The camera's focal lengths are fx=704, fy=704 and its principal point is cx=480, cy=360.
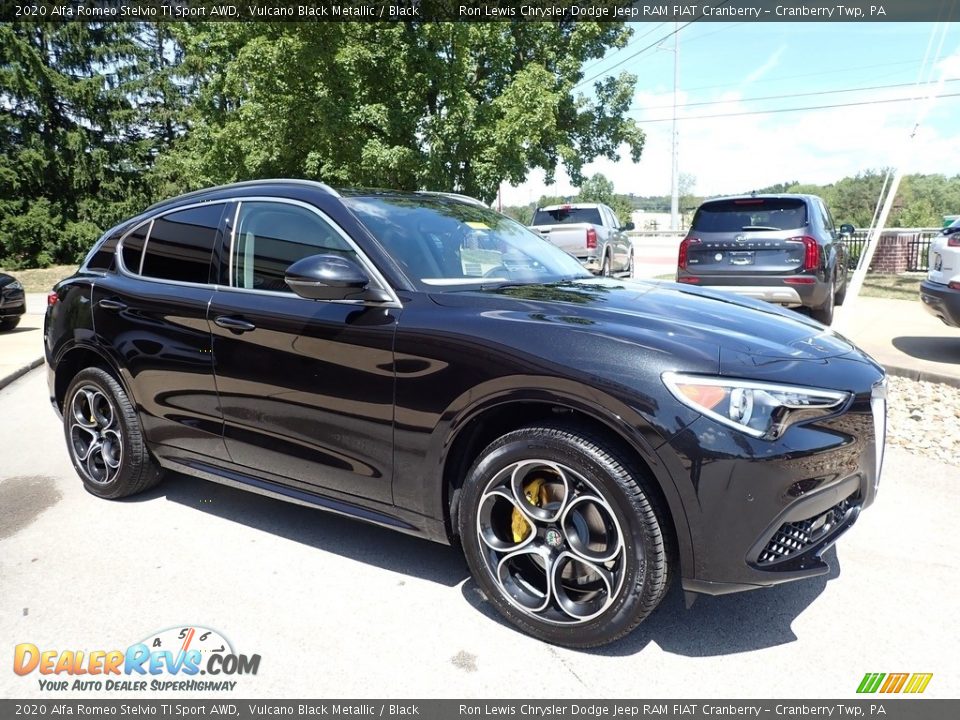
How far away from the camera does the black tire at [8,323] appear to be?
39.1 ft

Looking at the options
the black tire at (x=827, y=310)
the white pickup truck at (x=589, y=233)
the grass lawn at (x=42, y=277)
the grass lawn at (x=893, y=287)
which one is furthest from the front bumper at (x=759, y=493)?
the grass lawn at (x=42, y=277)

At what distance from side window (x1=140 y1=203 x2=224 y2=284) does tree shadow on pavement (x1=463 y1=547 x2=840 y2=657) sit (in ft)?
7.08

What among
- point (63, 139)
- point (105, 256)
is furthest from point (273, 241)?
point (63, 139)

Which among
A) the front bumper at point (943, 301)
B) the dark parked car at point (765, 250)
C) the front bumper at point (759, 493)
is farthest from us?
the dark parked car at point (765, 250)

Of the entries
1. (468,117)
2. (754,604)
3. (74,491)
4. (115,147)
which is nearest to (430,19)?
(468,117)

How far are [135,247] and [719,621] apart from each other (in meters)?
3.69

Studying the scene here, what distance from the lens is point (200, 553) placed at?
3.51m

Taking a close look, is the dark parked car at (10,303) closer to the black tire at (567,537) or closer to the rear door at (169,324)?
the rear door at (169,324)

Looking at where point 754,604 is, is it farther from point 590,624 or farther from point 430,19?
point 430,19

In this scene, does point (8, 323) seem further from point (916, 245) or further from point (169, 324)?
point (916, 245)

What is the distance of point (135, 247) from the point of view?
4145mm

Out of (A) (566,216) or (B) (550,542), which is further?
(A) (566,216)
